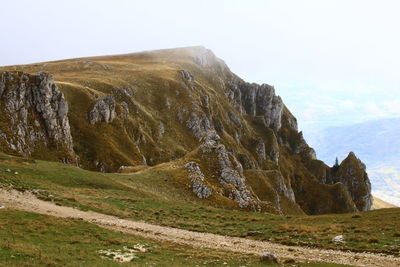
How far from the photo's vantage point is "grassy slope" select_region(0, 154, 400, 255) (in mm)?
33312

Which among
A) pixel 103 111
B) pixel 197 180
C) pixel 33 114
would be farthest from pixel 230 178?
pixel 103 111

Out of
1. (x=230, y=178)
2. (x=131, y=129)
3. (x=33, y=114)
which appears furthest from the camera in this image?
(x=131, y=129)

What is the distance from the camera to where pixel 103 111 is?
11800cm

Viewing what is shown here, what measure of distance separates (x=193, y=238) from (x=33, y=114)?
75542 millimetres

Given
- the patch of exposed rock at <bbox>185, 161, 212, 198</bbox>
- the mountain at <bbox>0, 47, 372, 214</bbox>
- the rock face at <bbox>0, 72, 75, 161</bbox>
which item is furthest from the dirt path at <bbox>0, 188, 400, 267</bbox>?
the rock face at <bbox>0, 72, 75, 161</bbox>

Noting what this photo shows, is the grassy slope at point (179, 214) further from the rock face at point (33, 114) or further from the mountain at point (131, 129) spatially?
the rock face at point (33, 114)

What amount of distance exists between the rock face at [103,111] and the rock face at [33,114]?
14.4 meters

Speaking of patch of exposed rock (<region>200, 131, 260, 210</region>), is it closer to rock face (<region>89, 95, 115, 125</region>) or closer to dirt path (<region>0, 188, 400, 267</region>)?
dirt path (<region>0, 188, 400, 267</region>)

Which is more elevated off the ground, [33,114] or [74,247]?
[33,114]

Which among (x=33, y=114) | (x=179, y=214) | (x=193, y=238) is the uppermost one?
(x=33, y=114)

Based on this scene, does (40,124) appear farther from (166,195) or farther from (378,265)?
(378,265)

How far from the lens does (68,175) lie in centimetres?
5644

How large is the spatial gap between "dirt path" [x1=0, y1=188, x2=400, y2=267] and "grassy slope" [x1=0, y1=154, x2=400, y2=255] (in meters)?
1.67

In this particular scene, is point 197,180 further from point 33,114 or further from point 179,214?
point 33,114
